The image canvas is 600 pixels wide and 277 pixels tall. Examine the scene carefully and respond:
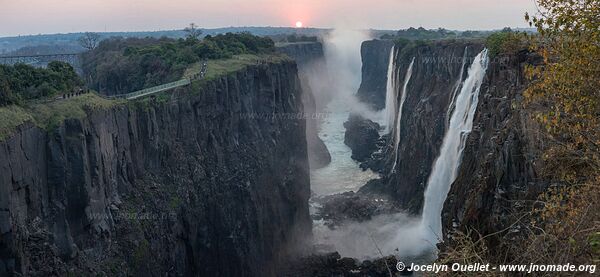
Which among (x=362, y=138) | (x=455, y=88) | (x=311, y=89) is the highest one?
(x=455, y=88)

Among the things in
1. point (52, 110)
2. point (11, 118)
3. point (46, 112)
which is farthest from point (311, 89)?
point (11, 118)

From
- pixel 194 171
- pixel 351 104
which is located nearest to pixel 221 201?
pixel 194 171

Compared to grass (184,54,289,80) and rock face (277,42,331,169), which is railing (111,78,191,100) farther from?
rock face (277,42,331,169)

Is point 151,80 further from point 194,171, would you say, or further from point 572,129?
point 572,129

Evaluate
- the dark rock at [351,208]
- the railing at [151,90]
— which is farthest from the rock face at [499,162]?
the dark rock at [351,208]

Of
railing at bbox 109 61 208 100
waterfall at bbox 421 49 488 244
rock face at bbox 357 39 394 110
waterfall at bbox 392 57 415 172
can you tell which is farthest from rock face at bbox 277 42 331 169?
railing at bbox 109 61 208 100

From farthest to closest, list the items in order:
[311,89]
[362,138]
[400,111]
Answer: [311,89]
[362,138]
[400,111]

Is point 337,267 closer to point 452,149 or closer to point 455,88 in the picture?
point 452,149
